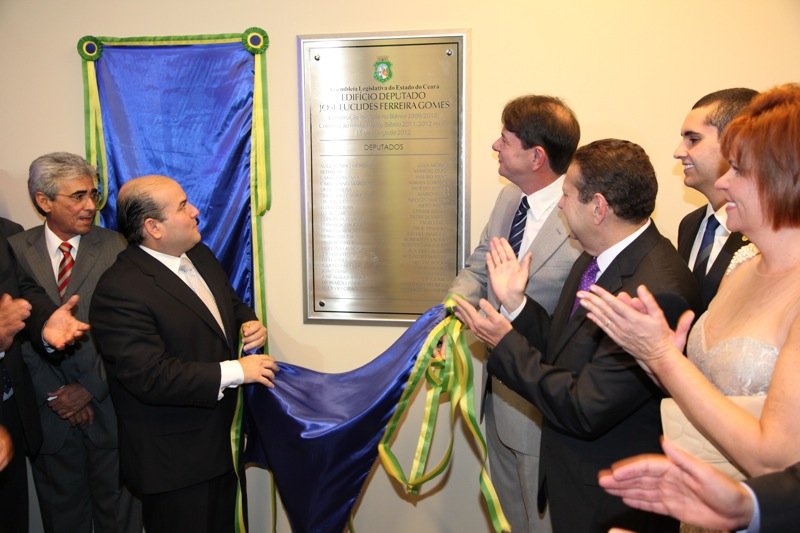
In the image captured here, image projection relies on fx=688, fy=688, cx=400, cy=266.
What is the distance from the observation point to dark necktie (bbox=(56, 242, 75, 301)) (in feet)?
10.2

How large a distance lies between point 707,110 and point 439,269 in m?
1.38

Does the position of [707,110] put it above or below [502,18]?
below

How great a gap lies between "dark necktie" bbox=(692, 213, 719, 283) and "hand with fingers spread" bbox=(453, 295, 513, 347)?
77cm

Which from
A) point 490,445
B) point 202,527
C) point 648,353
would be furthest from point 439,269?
point 648,353

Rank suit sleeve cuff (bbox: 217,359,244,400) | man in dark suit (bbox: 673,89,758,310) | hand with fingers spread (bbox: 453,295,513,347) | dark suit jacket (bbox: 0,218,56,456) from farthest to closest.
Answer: dark suit jacket (bbox: 0,218,56,456), suit sleeve cuff (bbox: 217,359,244,400), man in dark suit (bbox: 673,89,758,310), hand with fingers spread (bbox: 453,295,513,347)

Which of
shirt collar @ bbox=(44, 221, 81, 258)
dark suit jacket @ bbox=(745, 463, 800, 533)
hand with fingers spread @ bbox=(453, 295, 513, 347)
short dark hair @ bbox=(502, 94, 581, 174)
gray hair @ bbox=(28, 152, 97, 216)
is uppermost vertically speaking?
short dark hair @ bbox=(502, 94, 581, 174)

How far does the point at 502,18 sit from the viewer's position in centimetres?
315

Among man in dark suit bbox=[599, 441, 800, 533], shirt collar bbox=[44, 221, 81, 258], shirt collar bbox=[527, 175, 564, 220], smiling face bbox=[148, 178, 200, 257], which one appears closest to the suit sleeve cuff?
smiling face bbox=[148, 178, 200, 257]

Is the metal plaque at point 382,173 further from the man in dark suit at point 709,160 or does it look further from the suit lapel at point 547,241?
the man in dark suit at point 709,160

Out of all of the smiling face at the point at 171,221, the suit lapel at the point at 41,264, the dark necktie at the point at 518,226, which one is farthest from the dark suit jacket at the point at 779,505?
the suit lapel at the point at 41,264

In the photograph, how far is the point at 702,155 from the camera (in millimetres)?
2449

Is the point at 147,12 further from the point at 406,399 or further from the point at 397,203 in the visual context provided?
the point at 406,399

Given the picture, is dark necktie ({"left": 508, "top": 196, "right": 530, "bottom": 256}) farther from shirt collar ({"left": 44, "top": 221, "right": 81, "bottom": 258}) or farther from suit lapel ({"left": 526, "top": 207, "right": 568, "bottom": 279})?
shirt collar ({"left": 44, "top": 221, "right": 81, "bottom": 258})

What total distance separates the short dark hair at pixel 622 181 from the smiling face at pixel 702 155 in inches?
17.4
